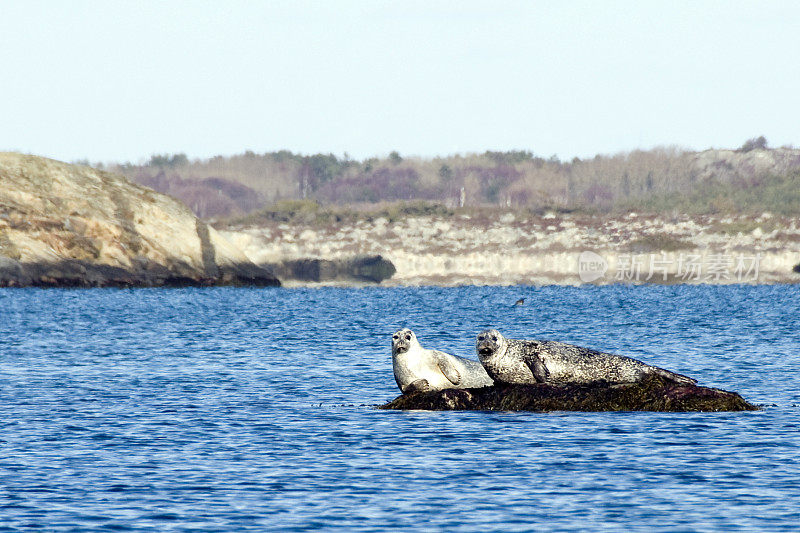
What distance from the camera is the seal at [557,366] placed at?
24.1 metres

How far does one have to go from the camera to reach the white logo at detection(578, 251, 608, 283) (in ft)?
519

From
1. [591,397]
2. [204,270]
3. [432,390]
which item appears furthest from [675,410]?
[204,270]

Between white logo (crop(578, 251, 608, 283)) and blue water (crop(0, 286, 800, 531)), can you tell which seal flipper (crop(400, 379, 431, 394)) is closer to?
blue water (crop(0, 286, 800, 531))

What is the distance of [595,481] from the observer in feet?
57.8

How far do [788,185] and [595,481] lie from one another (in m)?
186

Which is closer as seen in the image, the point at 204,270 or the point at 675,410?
the point at 675,410

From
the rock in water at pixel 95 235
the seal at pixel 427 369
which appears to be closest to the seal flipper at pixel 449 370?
the seal at pixel 427 369

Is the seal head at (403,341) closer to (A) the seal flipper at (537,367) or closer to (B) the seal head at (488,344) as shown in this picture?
(B) the seal head at (488,344)

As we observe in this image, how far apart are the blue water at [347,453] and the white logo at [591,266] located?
116 meters

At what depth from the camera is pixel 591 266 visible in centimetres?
15912

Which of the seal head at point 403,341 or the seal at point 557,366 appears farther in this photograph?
the seal head at point 403,341

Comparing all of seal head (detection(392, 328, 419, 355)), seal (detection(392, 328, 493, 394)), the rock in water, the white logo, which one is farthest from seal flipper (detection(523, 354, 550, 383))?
the white logo

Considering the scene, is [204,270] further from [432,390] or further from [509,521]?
[509,521]

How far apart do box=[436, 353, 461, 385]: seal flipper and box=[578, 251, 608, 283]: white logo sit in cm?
13452
